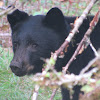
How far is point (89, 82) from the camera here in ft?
4.68

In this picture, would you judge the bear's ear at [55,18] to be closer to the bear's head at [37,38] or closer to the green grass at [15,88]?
the bear's head at [37,38]

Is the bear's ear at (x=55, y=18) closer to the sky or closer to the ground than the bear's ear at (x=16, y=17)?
closer to the sky

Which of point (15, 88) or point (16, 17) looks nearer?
point (16, 17)

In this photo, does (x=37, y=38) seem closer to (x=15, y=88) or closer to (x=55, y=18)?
(x=55, y=18)

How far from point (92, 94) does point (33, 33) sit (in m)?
2.23

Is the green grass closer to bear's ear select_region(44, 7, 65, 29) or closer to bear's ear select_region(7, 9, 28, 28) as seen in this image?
bear's ear select_region(7, 9, 28, 28)

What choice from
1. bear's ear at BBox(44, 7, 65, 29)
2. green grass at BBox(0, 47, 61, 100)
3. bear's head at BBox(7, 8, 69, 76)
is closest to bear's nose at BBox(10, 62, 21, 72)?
bear's head at BBox(7, 8, 69, 76)

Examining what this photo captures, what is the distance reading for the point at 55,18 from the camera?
11.6 feet

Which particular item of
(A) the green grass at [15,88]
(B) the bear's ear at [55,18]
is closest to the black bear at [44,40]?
(B) the bear's ear at [55,18]

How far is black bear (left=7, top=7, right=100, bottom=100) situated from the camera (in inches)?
135

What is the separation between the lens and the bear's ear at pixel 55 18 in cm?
343

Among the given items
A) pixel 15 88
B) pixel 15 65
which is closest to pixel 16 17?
pixel 15 65

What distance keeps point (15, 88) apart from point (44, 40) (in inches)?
65.4

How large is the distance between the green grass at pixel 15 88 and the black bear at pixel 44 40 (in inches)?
44.2
